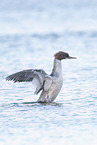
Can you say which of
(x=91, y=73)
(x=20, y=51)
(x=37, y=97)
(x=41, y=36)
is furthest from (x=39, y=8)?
(x=37, y=97)

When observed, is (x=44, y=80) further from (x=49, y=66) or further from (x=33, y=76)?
(x=49, y=66)

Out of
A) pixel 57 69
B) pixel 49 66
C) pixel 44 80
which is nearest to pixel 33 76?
pixel 44 80

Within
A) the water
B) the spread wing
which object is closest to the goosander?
the spread wing

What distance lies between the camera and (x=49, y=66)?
1445 centimetres

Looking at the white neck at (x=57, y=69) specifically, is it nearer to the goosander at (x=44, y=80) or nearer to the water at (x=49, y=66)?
the goosander at (x=44, y=80)

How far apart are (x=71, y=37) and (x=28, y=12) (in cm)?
659

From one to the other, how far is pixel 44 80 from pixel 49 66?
4.26m

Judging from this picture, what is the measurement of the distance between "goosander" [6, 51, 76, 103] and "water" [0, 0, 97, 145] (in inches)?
8.4

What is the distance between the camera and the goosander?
396 inches

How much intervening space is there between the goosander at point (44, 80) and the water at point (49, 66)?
21 cm

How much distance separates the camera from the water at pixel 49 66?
8138 mm

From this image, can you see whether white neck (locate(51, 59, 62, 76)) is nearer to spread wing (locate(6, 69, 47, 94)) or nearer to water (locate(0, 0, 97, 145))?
spread wing (locate(6, 69, 47, 94))

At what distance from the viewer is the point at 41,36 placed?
20375 mm

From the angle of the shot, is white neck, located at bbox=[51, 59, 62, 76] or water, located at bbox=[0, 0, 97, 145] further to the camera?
white neck, located at bbox=[51, 59, 62, 76]
